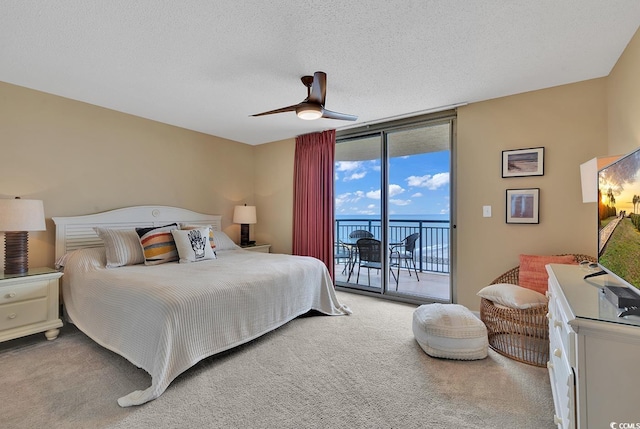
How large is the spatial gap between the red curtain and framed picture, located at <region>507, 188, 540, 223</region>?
7.31 ft

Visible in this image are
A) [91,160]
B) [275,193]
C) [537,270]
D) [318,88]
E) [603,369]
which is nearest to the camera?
[603,369]

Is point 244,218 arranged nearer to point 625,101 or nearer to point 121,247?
point 121,247

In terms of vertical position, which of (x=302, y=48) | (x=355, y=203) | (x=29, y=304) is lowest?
(x=29, y=304)

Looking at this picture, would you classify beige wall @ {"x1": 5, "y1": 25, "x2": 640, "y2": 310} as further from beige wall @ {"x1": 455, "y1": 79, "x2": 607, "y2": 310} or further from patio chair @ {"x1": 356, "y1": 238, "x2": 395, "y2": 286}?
patio chair @ {"x1": 356, "y1": 238, "x2": 395, "y2": 286}

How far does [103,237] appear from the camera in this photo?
288cm

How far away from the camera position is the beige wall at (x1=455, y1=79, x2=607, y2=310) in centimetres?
263

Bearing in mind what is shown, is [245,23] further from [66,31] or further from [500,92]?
[500,92]

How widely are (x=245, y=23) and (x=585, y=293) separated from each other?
2424 mm

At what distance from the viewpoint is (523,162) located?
2895 mm

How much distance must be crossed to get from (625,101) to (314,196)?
333 centimetres

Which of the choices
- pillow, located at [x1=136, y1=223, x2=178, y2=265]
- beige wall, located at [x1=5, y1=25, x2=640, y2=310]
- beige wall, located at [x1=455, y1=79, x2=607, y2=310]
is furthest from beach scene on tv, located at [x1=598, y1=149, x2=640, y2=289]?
pillow, located at [x1=136, y1=223, x2=178, y2=265]

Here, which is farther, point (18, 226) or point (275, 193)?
point (275, 193)

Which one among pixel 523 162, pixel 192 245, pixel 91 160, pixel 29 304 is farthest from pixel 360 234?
pixel 29 304

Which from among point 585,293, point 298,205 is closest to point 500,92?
point 585,293
